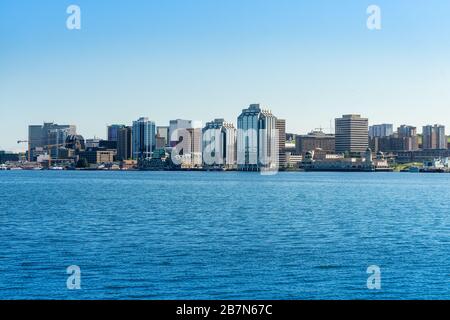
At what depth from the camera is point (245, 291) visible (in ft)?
58.6

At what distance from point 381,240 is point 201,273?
1235 centimetres

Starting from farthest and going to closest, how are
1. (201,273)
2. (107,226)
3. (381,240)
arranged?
(107,226) < (381,240) < (201,273)

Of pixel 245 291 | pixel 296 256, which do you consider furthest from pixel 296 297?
pixel 296 256

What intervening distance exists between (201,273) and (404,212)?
31.1 m
